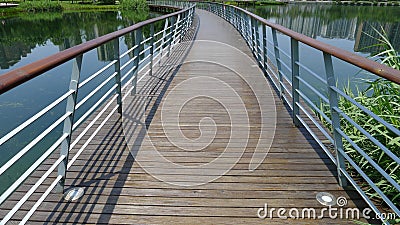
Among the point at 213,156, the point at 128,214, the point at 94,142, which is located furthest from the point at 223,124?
the point at 128,214

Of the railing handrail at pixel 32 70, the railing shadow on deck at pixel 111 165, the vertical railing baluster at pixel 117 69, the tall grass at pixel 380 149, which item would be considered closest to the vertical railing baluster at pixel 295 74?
the tall grass at pixel 380 149

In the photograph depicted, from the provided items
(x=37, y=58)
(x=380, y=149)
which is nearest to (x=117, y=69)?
(x=380, y=149)

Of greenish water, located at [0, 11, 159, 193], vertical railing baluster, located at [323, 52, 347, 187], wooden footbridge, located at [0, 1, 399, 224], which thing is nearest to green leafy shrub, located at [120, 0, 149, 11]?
greenish water, located at [0, 11, 159, 193]

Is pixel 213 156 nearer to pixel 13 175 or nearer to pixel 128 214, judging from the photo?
pixel 128 214

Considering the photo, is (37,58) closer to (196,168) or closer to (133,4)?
(196,168)

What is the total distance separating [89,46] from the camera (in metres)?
2.07

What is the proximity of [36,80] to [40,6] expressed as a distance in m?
29.6

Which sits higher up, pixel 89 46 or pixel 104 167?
pixel 89 46

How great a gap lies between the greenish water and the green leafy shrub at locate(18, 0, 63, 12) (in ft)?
34.9

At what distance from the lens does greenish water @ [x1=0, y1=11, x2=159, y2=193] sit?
521 centimetres

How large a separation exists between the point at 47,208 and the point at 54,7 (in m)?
38.7

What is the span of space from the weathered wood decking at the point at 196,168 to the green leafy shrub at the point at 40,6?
1430 inches

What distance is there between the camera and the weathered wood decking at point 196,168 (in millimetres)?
1827

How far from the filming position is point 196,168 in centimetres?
229
